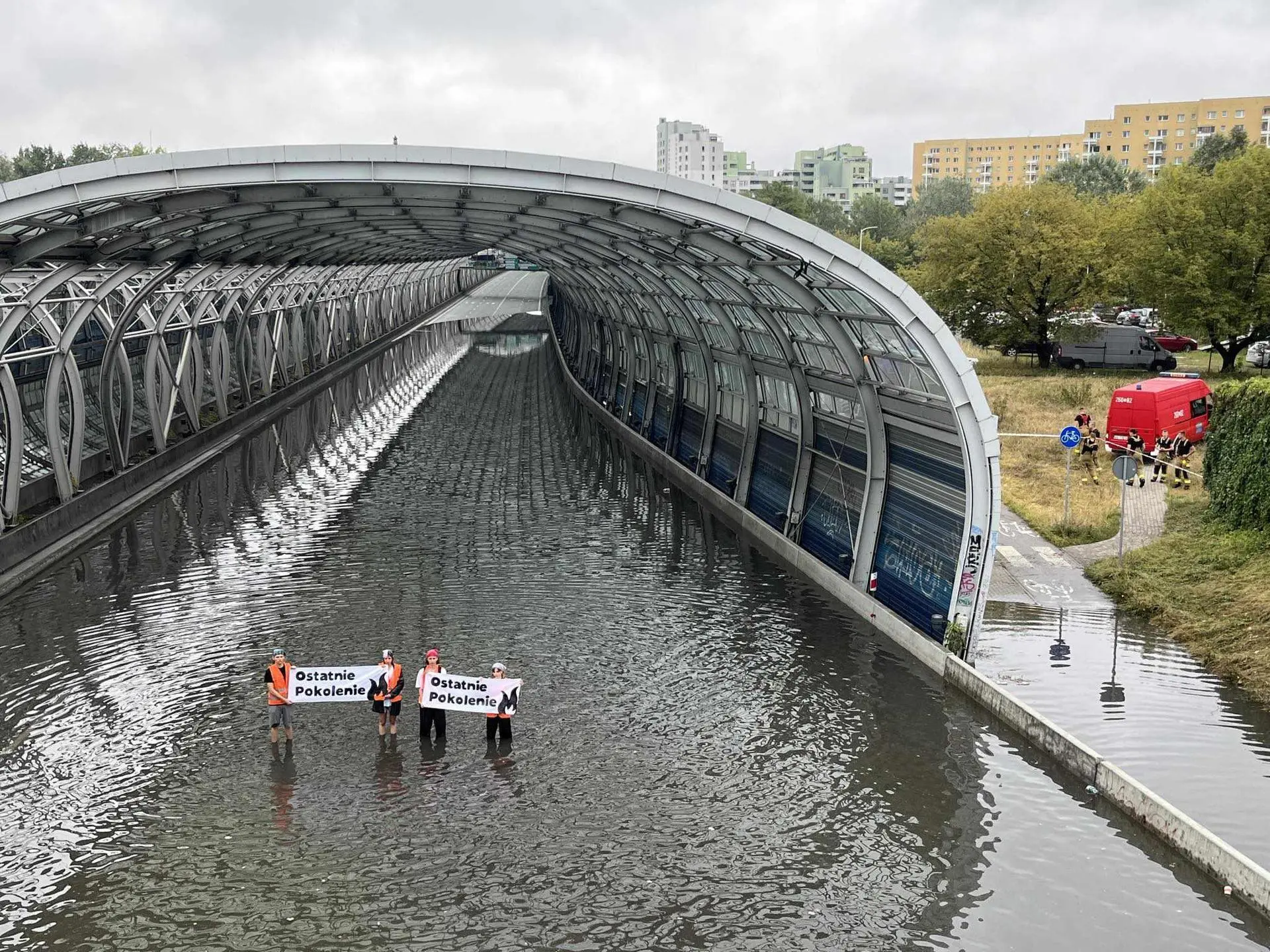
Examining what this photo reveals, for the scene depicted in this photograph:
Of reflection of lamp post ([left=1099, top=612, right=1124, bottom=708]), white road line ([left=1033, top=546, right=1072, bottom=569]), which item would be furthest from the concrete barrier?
white road line ([left=1033, top=546, right=1072, bottom=569])

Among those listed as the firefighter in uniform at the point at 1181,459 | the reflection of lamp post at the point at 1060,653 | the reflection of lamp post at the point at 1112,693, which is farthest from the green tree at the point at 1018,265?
the reflection of lamp post at the point at 1112,693

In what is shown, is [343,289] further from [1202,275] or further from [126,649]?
[126,649]

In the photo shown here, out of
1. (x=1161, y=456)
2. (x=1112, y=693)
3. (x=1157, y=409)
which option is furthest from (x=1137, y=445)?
(x=1112, y=693)

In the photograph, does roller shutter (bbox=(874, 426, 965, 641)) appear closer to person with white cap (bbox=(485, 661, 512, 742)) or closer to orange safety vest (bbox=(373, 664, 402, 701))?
person with white cap (bbox=(485, 661, 512, 742))

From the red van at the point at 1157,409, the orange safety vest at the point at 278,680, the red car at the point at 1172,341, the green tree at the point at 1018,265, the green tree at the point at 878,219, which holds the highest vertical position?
the green tree at the point at 878,219

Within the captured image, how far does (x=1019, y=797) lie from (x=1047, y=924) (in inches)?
101

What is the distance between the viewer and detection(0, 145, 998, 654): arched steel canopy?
1582 centimetres

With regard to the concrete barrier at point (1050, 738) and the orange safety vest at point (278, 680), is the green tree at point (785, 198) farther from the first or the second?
the orange safety vest at point (278, 680)

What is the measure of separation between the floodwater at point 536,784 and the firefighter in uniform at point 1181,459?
978 centimetres

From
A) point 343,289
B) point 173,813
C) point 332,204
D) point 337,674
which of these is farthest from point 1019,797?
point 343,289

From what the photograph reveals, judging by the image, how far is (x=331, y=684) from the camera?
14156mm

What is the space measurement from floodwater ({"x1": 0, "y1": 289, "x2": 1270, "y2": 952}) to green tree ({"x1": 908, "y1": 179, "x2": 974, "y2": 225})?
4375 inches

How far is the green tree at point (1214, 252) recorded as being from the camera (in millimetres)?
40719

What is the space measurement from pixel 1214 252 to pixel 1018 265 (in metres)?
7.80
